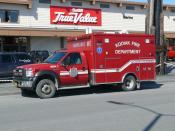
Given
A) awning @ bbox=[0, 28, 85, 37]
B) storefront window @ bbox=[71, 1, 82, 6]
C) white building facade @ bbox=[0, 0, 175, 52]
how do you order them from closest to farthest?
awning @ bbox=[0, 28, 85, 37] → white building facade @ bbox=[0, 0, 175, 52] → storefront window @ bbox=[71, 1, 82, 6]

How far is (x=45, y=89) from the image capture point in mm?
16219

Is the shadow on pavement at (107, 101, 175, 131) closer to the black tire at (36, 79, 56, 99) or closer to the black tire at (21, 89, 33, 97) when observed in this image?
the black tire at (36, 79, 56, 99)

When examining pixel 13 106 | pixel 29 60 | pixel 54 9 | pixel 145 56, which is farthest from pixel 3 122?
pixel 54 9

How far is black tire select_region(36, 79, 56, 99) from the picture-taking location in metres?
16.1

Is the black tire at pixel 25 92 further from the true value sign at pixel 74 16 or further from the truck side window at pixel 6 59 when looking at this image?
the true value sign at pixel 74 16

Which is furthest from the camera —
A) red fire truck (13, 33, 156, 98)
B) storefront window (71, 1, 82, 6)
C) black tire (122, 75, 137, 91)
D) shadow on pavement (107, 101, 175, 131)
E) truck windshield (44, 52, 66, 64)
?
storefront window (71, 1, 82, 6)

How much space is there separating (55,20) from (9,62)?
64.6 feet

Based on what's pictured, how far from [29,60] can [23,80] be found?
7.76m

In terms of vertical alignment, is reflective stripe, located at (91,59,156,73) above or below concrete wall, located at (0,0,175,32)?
below

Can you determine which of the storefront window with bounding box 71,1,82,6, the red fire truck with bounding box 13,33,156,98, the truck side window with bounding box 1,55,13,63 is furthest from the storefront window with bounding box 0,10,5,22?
the red fire truck with bounding box 13,33,156,98

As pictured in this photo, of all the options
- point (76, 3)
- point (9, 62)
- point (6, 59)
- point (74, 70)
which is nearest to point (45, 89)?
point (74, 70)

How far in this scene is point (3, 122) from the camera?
34.6ft

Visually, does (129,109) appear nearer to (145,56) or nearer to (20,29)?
(145,56)

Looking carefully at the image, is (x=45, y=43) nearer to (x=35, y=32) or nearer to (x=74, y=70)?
(x=35, y=32)
